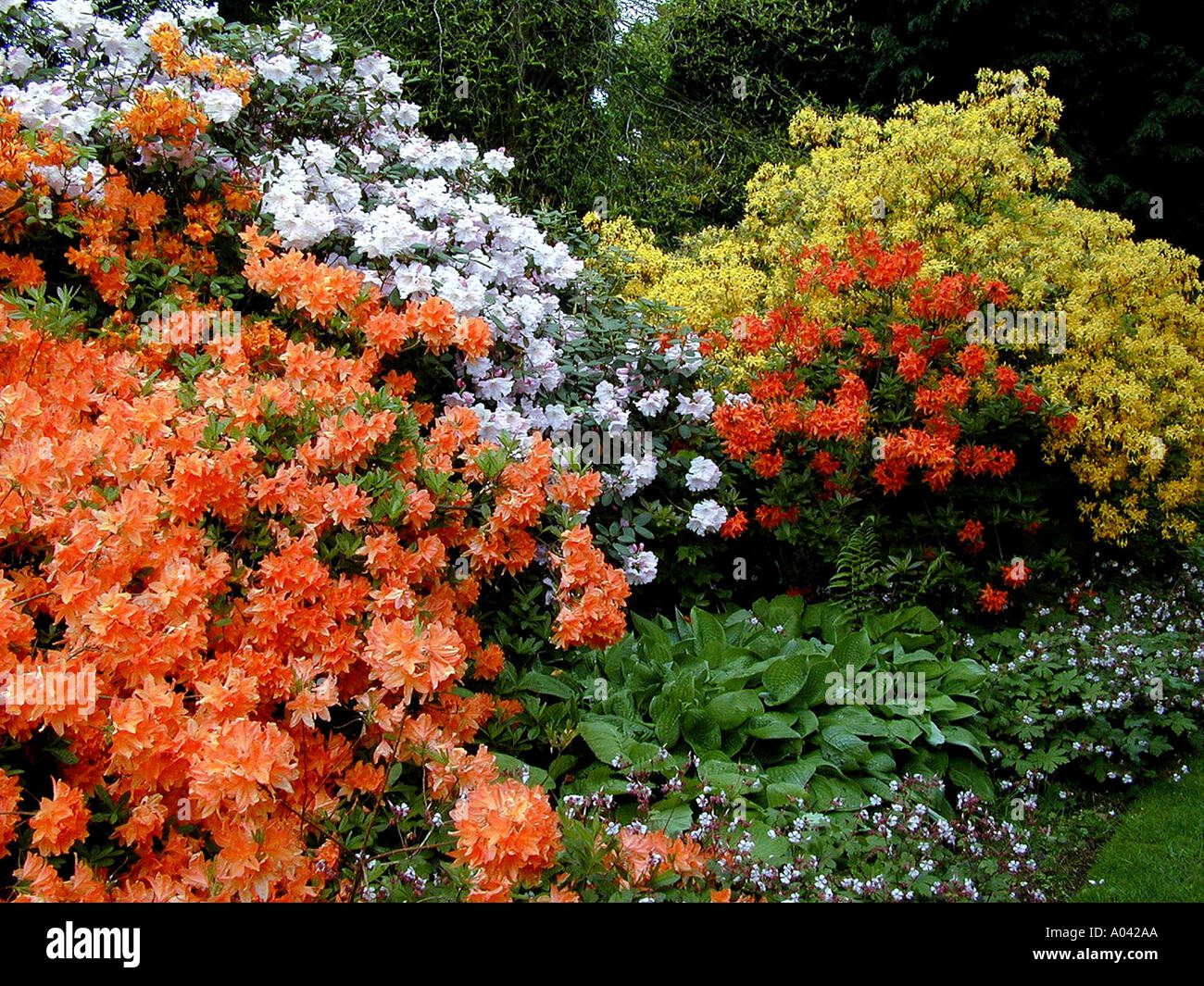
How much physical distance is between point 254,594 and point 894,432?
2.91 meters

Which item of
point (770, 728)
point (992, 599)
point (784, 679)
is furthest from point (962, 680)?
point (770, 728)

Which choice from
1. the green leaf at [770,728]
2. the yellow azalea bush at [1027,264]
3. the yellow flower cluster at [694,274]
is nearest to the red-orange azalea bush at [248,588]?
the green leaf at [770,728]

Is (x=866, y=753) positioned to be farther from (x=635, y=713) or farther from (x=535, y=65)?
(x=535, y=65)

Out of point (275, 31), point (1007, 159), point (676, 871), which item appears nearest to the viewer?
point (676, 871)

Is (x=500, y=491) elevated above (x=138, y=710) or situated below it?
above

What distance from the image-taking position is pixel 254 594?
2.23 m

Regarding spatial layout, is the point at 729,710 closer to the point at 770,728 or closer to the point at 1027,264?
the point at 770,728

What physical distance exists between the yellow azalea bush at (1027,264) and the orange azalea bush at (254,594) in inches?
91.9

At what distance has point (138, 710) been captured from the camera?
1880 millimetres

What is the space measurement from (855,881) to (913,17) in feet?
31.4

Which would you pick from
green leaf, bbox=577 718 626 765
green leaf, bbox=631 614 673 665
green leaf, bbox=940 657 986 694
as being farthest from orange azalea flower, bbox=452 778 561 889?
green leaf, bbox=940 657 986 694

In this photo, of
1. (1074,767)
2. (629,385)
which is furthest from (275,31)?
(1074,767)

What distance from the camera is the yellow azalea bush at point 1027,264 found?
13.7 ft

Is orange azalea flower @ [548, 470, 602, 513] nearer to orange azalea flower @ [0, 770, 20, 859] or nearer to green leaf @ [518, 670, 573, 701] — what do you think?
green leaf @ [518, 670, 573, 701]
